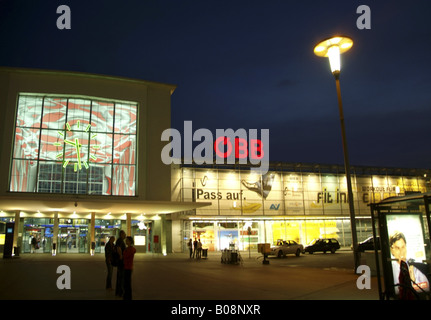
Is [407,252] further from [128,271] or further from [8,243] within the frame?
[8,243]

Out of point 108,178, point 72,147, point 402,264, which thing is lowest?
point 402,264

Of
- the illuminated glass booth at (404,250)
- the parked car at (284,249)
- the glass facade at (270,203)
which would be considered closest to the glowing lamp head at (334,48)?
the illuminated glass booth at (404,250)

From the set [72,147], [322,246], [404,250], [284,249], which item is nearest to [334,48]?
[404,250]

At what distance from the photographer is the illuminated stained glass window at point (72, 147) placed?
3547cm

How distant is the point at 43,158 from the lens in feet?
117

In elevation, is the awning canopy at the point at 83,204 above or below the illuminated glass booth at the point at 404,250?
above

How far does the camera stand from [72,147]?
36.8 metres

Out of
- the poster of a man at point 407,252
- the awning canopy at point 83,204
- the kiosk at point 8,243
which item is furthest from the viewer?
the awning canopy at point 83,204

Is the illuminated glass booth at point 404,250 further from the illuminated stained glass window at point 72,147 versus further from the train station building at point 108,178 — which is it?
the illuminated stained glass window at point 72,147

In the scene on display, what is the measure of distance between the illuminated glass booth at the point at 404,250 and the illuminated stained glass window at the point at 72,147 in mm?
31151

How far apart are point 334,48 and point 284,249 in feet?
70.8

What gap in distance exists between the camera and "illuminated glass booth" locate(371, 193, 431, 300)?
8312mm

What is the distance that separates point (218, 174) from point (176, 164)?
5211 millimetres

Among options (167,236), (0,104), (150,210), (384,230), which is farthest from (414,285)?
(0,104)
